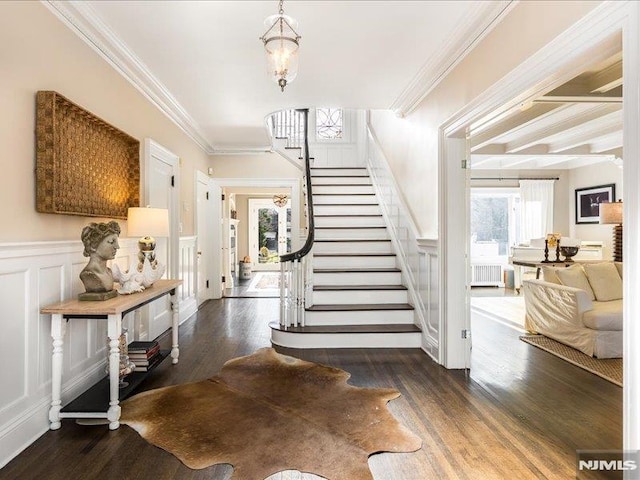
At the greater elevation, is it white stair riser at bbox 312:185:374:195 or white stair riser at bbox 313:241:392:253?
white stair riser at bbox 312:185:374:195

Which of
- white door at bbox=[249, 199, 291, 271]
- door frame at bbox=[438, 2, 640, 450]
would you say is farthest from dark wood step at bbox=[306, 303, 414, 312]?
white door at bbox=[249, 199, 291, 271]

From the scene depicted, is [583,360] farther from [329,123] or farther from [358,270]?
[329,123]

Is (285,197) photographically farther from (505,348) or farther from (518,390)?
(518,390)

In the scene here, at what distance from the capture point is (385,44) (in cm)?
304

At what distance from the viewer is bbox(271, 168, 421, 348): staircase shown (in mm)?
3963

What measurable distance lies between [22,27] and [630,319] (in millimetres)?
3246

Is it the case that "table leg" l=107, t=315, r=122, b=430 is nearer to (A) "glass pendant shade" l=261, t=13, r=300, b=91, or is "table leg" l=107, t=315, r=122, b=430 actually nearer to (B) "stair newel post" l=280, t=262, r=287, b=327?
(A) "glass pendant shade" l=261, t=13, r=300, b=91

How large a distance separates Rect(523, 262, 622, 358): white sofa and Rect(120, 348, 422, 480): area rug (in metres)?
2.16

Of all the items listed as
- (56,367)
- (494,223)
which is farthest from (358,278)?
(494,223)

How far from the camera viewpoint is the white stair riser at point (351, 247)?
5.28 meters

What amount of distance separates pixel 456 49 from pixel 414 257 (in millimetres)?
2089

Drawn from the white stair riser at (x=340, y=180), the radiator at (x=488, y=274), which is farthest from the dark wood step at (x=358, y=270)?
the radiator at (x=488, y=274)

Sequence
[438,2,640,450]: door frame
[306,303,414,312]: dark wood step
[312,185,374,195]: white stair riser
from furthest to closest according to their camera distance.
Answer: [312,185,374,195]: white stair riser < [306,303,414,312]: dark wood step < [438,2,640,450]: door frame

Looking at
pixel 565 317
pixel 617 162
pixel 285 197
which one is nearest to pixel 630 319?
pixel 565 317
